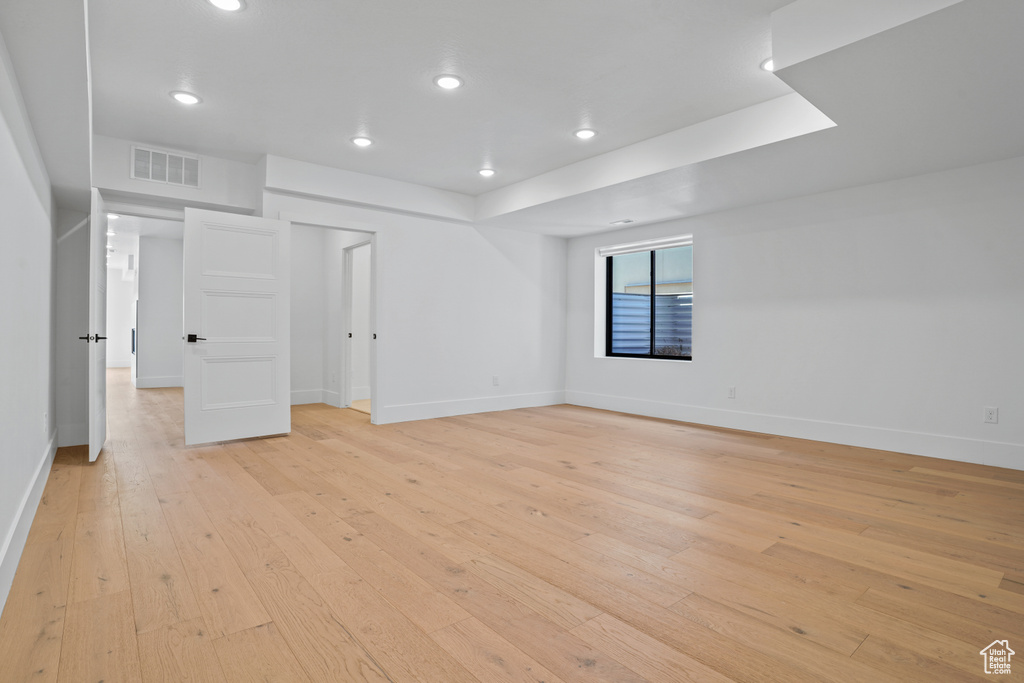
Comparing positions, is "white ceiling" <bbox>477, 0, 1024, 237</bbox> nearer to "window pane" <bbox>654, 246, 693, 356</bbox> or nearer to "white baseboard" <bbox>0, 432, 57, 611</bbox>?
"window pane" <bbox>654, 246, 693, 356</bbox>

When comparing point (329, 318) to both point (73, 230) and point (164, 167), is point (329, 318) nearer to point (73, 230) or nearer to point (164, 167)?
point (164, 167)

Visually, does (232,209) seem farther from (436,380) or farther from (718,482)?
(718,482)

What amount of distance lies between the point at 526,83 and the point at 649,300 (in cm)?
369

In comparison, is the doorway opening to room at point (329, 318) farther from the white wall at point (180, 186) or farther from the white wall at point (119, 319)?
the white wall at point (119, 319)

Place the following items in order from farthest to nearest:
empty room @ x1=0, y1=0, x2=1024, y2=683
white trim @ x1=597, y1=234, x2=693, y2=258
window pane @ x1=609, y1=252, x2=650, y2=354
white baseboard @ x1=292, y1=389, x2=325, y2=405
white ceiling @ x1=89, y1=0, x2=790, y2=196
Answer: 1. white baseboard @ x1=292, y1=389, x2=325, y2=405
2. window pane @ x1=609, y1=252, x2=650, y2=354
3. white trim @ x1=597, y1=234, x2=693, y2=258
4. white ceiling @ x1=89, y1=0, x2=790, y2=196
5. empty room @ x1=0, y1=0, x2=1024, y2=683

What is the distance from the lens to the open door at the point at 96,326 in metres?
3.77

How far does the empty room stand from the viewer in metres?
1.75

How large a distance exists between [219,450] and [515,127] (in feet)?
11.3

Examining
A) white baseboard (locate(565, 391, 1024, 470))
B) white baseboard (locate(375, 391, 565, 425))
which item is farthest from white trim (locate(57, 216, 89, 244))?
white baseboard (locate(565, 391, 1024, 470))

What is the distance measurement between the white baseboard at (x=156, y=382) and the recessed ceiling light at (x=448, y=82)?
7543mm

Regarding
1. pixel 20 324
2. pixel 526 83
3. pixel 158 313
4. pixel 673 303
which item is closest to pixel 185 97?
pixel 20 324

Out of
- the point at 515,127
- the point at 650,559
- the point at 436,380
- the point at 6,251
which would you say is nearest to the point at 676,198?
the point at 515,127

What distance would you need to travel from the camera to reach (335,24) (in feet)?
8.80

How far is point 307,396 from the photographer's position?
6.95m
